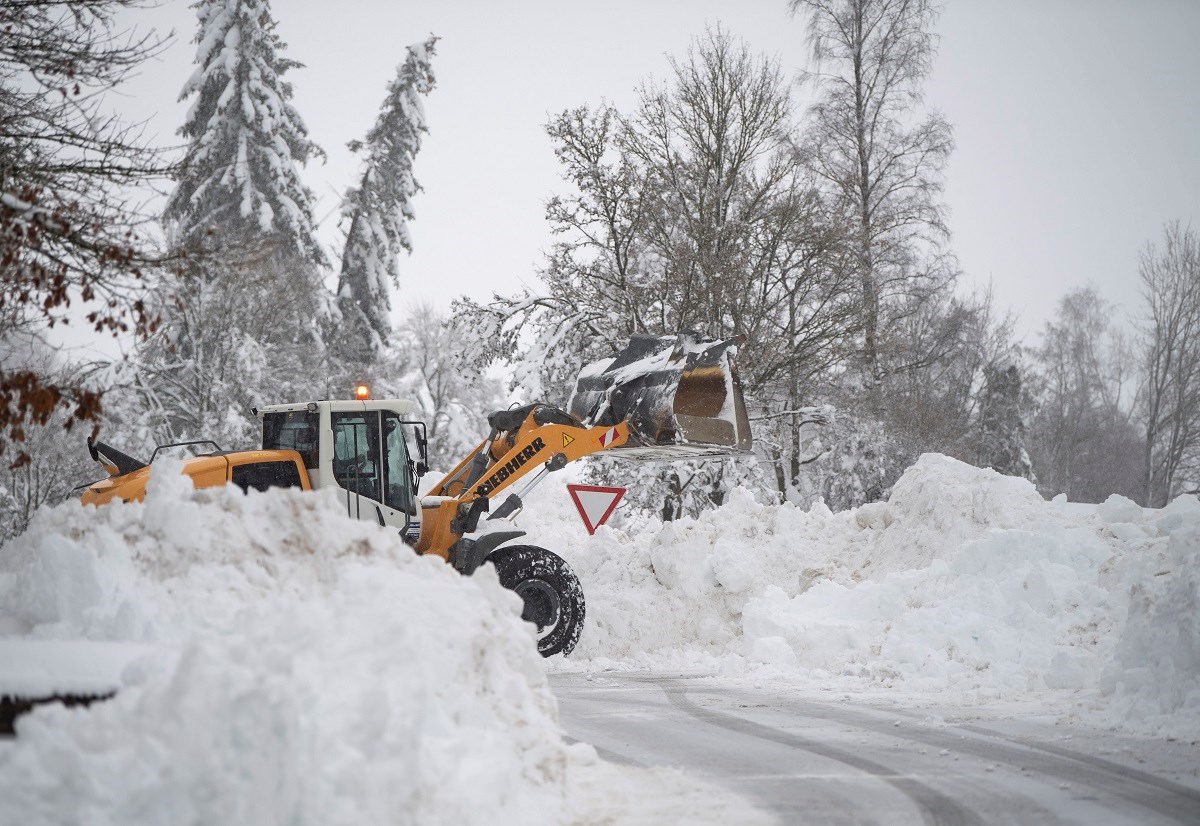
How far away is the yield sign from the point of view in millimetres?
12594

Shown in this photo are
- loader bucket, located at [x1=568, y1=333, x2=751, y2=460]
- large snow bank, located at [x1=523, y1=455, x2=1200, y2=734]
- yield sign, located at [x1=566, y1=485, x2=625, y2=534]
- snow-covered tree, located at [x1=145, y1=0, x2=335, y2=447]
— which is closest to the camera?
large snow bank, located at [x1=523, y1=455, x2=1200, y2=734]

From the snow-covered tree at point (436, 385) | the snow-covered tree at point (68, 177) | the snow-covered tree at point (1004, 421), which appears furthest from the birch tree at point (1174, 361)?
the snow-covered tree at point (68, 177)

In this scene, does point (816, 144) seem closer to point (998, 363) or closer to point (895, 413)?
point (895, 413)

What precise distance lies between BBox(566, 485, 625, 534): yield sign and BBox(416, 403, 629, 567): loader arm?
1.94 meters

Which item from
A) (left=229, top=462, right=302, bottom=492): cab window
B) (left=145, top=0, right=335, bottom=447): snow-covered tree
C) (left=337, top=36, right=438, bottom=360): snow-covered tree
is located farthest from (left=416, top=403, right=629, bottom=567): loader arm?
(left=337, top=36, right=438, bottom=360): snow-covered tree

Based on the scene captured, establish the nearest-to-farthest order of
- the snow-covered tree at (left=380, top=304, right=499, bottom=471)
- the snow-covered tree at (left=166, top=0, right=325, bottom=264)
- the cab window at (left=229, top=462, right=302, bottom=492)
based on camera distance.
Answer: the cab window at (left=229, top=462, right=302, bottom=492), the snow-covered tree at (left=166, top=0, right=325, bottom=264), the snow-covered tree at (left=380, top=304, right=499, bottom=471)

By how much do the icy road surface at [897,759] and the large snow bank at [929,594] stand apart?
0.82m

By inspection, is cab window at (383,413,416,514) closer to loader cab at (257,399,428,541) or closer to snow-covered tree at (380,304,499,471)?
loader cab at (257,399,428,541)

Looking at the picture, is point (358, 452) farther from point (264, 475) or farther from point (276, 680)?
Result: point (276, 680)

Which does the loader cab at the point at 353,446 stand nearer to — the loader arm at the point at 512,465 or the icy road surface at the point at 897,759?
the loader arm at the point at 512,465

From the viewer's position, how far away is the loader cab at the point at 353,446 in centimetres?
970

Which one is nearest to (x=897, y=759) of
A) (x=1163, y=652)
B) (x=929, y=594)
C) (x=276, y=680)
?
(x=1163, y=652)

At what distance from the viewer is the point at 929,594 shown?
955 cm

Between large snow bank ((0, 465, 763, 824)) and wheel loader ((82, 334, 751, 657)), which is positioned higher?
wheel loader ((82, 334, 751, 657))
